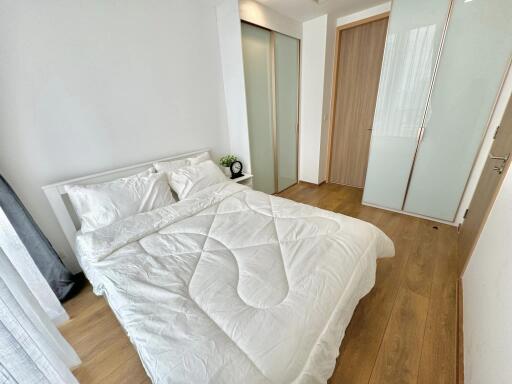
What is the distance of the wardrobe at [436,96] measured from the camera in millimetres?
1827

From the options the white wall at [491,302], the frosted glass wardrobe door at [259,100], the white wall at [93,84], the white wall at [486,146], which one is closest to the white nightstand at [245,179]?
the frosted glass wardrobe door at [259,100]

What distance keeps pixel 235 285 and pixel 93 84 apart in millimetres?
1896

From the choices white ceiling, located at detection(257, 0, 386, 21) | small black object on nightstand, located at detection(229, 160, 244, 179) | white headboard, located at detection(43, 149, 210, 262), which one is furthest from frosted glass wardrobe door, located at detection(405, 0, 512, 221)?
white headboard, located at detection(43, 149, 210, 262)

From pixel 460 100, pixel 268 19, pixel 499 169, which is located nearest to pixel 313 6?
pixel 268 19

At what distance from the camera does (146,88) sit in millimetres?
1972

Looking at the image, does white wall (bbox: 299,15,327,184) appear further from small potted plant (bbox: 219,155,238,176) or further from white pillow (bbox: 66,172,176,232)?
white pillow (bbox: 66,172,176,232)

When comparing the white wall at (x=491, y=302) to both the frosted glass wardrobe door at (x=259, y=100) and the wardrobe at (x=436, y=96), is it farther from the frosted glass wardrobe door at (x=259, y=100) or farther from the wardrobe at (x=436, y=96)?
the frosted glass wardrobe door at (x=259, y=100)

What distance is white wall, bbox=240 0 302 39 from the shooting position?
222 centimetres

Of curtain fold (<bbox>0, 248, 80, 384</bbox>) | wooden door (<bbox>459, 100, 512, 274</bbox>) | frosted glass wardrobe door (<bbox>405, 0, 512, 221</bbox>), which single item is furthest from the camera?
frosted glass wardrobe door (<bbox>405, 0, 512, 221</bbox>)

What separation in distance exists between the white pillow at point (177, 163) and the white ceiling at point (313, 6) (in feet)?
5.94

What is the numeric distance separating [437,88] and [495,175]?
1055 millimetres

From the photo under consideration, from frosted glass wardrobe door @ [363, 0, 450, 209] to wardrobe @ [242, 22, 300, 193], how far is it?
1.19m

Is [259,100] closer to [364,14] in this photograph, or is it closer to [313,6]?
[313,6]

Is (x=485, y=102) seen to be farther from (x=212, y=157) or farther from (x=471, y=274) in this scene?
(x=212, y=157)
